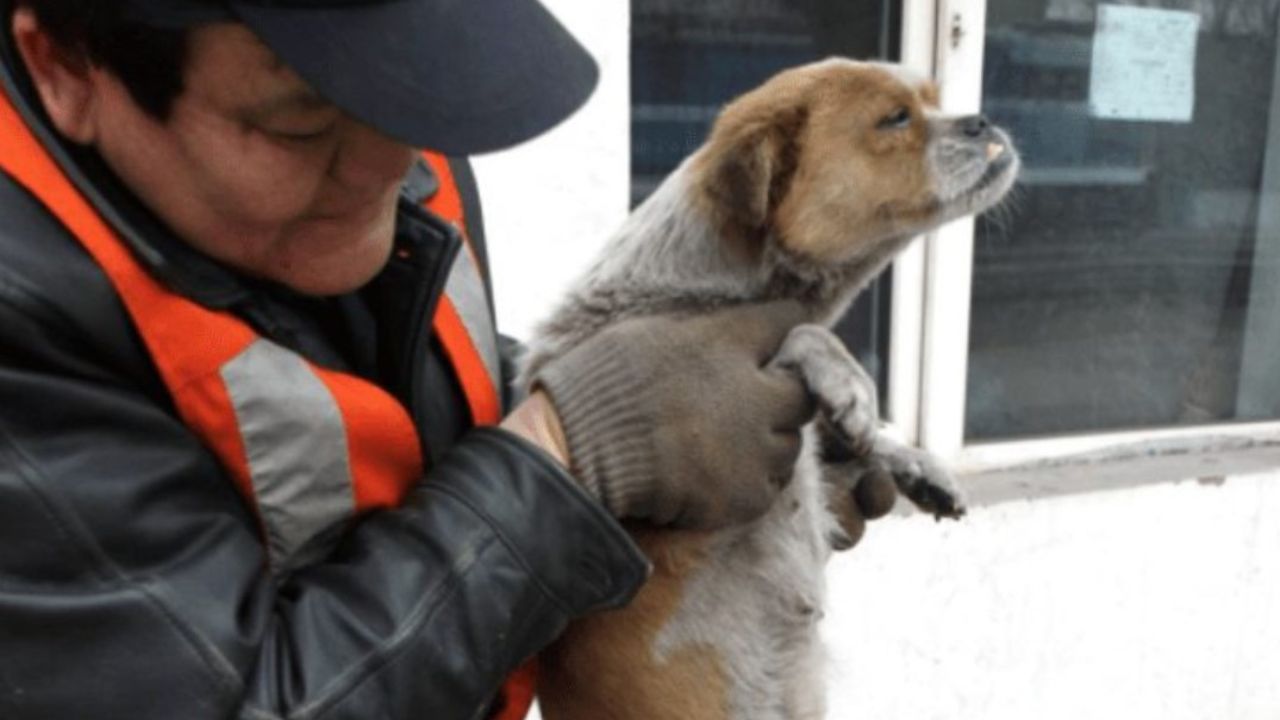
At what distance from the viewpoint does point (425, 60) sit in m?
0.95

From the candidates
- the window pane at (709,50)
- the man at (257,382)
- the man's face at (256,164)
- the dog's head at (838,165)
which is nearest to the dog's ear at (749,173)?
the dog's head at (838,165)

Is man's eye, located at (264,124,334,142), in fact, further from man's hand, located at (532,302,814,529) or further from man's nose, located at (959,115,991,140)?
man's nose, located at (959,115,991,140)

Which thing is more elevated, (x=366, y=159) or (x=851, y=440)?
(x=366, y=159)

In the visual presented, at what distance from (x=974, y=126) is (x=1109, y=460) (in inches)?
62.7

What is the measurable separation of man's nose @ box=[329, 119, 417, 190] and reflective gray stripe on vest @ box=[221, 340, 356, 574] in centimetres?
17

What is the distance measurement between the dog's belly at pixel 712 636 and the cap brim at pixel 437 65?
0.66 meters

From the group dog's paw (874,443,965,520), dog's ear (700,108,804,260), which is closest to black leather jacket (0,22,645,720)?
dog's ear (700,108,804,260)

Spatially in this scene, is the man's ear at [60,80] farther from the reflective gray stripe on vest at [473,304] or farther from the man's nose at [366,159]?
the reflective gray stripe on vest at [473,304]

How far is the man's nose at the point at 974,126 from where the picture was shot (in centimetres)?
176

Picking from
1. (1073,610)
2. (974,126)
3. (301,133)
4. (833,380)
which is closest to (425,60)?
(301,133)

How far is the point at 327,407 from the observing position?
1.14 meters

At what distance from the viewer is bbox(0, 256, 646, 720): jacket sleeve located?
96 cm

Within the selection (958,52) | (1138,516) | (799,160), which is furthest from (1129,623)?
(799,160)

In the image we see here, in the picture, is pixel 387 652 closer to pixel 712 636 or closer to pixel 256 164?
pixel 256 164
